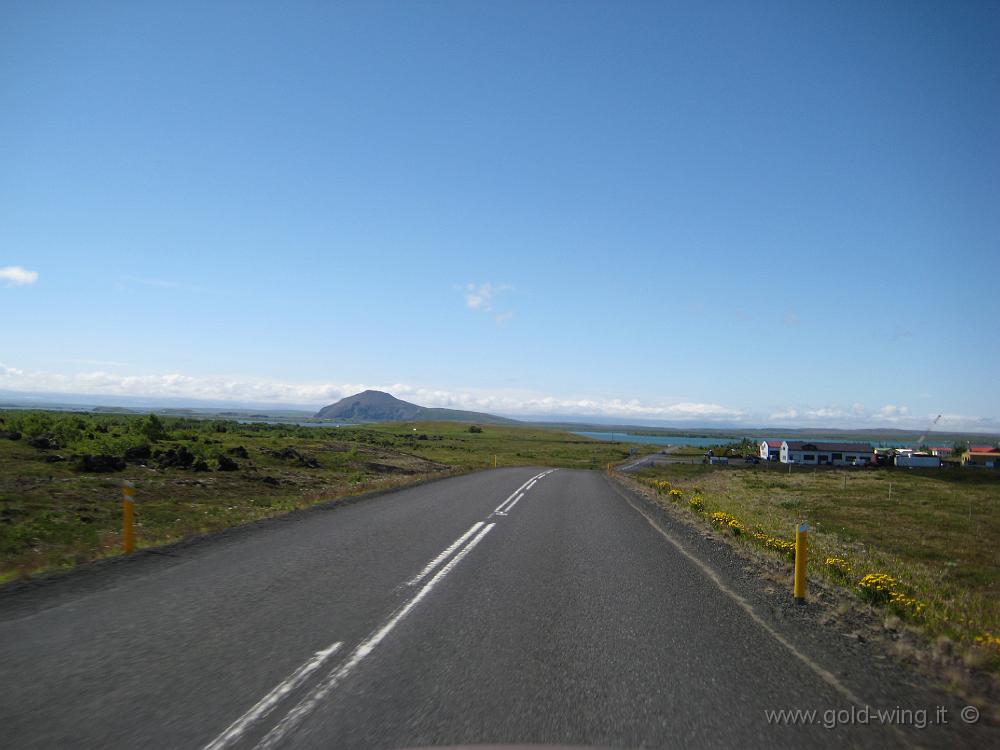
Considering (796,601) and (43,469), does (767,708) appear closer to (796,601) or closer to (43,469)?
(796,601)

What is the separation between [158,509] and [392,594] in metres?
14.3

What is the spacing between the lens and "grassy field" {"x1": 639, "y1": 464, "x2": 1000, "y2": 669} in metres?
8.55

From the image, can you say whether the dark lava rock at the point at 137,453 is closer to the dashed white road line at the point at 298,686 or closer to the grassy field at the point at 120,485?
the grassy field at the point at 120,485

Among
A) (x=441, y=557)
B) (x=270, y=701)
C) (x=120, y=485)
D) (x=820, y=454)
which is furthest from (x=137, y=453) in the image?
(x=820, y=454)

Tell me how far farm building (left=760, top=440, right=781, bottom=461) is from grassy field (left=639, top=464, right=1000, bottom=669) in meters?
37.6

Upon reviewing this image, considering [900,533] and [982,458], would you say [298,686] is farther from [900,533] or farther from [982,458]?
[982,458]

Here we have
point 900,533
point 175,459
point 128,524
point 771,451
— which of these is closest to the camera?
point 128,524

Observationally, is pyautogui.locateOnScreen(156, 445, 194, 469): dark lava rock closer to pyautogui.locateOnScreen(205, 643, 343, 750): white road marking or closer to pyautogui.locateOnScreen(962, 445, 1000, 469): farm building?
pyautogui.locateOnScreen(205, 643, 343, 750): white road marking

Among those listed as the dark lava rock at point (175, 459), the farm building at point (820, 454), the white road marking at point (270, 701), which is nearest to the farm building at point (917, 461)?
the farm building at point (820, 454)

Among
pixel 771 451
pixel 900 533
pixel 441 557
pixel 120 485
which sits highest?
pixel 441 557

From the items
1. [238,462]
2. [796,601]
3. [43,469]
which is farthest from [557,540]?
[238,462]

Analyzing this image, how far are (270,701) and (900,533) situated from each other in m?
34.8

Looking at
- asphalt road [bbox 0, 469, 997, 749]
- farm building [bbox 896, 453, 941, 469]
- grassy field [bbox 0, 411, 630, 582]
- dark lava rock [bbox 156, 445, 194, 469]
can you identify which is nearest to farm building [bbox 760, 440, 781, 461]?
farm building [bbox 896, 453, 941, 469]

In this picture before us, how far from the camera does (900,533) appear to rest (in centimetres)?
3109
